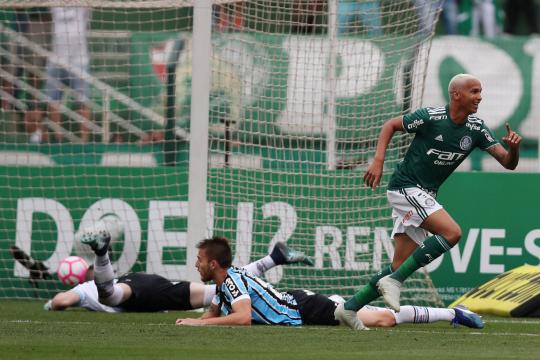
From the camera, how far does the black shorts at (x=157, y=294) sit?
10.7 m

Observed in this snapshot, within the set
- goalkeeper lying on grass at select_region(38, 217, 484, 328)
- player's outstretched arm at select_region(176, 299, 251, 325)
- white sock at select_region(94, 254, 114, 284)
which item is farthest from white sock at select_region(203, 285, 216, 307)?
player's outstretched arm at select_region(176, 299, 251, 325)

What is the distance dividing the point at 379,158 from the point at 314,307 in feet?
4.59

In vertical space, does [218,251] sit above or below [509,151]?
below

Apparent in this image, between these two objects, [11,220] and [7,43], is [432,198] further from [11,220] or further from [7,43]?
[7,43]

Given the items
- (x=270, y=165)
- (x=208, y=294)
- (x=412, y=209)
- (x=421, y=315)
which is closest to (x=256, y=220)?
(x=270, y=165)

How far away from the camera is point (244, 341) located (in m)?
7.99

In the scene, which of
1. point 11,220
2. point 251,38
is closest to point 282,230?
point 251,38

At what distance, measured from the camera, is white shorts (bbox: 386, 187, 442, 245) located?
366 inches

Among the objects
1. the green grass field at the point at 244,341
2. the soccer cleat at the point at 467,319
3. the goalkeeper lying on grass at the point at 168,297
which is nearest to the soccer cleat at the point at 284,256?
the goalkeeper lying on grass at the point at 168,297

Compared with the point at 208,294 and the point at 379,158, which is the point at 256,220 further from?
the point at 379,158

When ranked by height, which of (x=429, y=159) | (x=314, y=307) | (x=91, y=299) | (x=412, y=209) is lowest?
(x=91, y=299)

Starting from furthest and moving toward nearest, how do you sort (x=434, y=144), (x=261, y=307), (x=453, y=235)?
(x=434, y=144), (x=261, y=307), (x=453, y=235)

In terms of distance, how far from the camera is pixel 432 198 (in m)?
9.38

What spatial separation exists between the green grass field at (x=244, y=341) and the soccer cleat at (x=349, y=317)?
120mm
